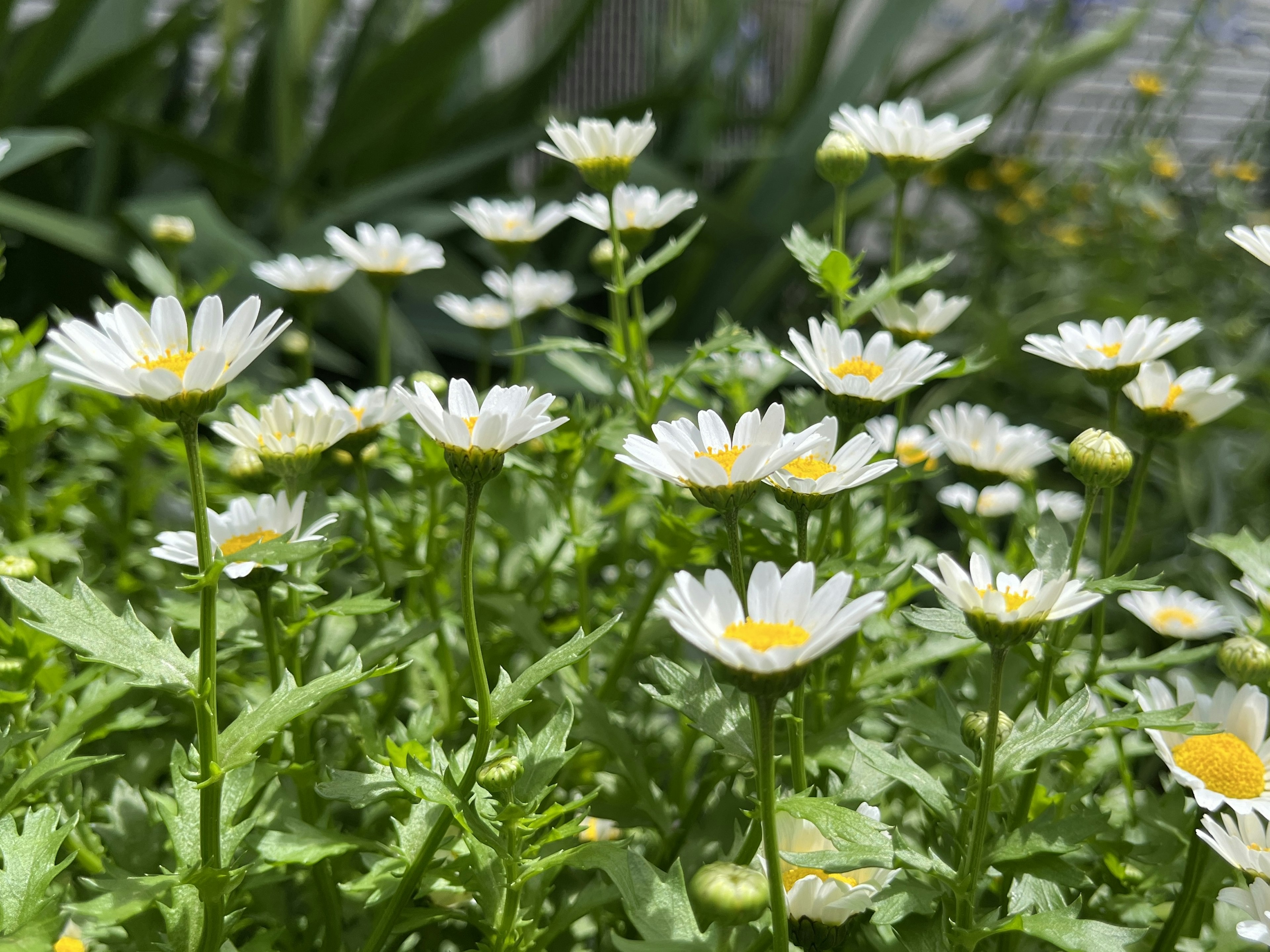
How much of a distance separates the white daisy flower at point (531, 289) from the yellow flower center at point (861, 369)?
28 cm

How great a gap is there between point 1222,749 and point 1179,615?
255 mm

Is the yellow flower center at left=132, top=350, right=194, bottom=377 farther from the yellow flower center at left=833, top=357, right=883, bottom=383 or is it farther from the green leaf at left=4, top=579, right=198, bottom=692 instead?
the yellow flower center at left=833, top=357, right=883, bottom=383

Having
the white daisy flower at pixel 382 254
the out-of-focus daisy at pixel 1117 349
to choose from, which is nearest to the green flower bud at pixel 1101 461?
the out-of-focus daisy at pixel 1117 349

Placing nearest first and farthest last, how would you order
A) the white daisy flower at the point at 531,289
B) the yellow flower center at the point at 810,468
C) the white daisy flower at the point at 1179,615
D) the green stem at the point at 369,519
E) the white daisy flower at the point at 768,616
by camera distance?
the white daisy flower at the point at 768,616, the yellow flower center at the point at 810,468, the green stem at the point at 369,519, the white daisy flower at the point at 1179,615, the white daisy flower at the point at 531,289

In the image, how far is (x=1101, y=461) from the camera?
42 cm

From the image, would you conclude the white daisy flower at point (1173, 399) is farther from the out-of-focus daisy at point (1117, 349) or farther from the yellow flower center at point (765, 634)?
the yellow flower center at point (765, 634)

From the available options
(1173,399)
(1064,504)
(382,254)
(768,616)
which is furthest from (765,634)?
(1064,504)

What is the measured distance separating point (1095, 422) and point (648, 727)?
1003 millimetres

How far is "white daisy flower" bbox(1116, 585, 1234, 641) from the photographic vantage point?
603mm

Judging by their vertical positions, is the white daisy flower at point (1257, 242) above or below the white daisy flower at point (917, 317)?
above

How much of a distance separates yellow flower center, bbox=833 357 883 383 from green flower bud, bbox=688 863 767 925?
212mm

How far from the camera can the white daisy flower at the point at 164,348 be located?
1.13ft

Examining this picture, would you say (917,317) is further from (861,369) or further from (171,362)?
(171,362)

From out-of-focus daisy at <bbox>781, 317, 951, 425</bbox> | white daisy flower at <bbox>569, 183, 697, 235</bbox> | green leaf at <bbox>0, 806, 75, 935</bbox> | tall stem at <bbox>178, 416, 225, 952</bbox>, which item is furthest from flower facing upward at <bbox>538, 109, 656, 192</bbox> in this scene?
green leaf at <bbox>0, 806, 75, 935</bbox>
